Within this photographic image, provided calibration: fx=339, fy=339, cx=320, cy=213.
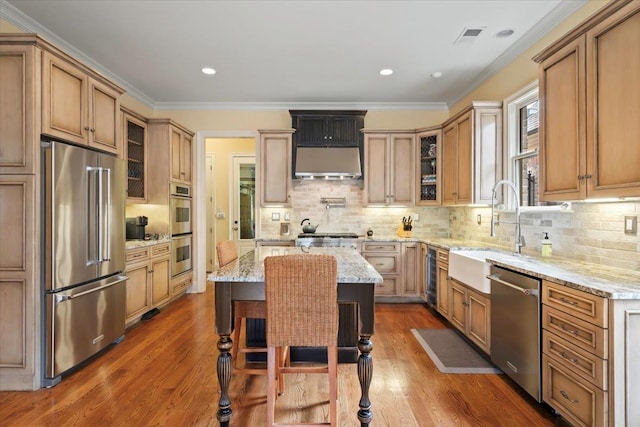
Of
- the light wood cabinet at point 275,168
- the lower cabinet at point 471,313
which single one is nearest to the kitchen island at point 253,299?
the lower cabinet at point 471,313

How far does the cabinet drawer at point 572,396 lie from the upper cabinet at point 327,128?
3.55m

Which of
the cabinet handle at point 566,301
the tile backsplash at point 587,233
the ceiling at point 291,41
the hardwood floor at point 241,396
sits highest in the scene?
the ceiling at point 291,41

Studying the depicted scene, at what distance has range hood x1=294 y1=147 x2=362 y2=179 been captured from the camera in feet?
15.6

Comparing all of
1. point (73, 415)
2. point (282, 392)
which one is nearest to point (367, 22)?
point (282, 392)

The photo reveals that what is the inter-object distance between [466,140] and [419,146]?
3.42ft

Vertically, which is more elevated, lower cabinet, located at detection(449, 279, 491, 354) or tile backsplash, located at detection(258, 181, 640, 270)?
tile backsplash, located at detection(258, 181, 640, 270)

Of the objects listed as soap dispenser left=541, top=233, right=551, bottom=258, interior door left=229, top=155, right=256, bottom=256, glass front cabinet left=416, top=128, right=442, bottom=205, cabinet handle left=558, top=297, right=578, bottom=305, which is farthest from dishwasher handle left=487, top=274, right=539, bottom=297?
interior door left=229, top=155, right=256, bottom=256

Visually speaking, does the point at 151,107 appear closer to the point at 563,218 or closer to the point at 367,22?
the point at 367,22

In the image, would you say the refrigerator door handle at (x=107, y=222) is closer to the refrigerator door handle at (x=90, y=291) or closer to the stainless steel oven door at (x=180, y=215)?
the refrigerator door handle at (x=90, y=291)

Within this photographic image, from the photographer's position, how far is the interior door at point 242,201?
668cm

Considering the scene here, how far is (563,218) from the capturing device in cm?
269

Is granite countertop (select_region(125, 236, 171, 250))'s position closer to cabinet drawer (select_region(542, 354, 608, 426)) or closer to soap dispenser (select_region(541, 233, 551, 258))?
cabinet drawer (select_region(542, 354, 608, 426))

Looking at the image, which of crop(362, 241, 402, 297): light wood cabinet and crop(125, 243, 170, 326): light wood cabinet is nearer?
crop(125, 243, 170, 326): light wood cabinet

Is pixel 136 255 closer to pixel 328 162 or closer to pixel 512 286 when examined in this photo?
pixel 328 162
